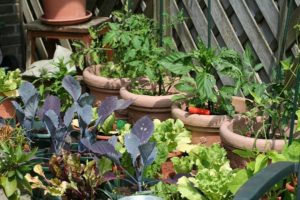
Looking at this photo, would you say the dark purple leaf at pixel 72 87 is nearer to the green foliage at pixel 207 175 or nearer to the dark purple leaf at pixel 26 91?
the dark purple leaf at pixel 26 91

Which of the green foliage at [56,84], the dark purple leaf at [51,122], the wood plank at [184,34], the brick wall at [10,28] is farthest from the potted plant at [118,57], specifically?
the brick wall at [10,28]

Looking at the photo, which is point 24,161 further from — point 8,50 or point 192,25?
point 8,50

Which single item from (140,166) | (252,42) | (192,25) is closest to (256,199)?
(140,166)

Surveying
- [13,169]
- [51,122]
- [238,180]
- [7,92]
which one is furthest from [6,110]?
[238,180]

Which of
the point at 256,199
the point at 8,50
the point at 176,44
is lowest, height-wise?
the point at 8,50

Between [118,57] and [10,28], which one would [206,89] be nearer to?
[118,57]

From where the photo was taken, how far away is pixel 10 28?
4.53 metres

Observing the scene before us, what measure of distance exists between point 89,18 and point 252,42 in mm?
1153

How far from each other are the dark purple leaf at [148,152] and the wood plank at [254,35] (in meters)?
1.24

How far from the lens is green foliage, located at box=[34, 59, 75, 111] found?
9.88 ft

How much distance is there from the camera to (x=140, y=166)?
2.12 meters

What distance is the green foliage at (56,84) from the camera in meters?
3.01

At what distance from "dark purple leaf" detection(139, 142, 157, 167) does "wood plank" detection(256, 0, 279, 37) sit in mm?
1275

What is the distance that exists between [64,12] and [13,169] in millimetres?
1676
